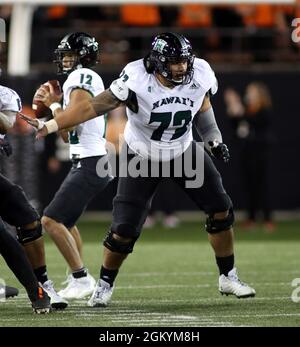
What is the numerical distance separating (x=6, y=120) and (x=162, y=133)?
1.01m

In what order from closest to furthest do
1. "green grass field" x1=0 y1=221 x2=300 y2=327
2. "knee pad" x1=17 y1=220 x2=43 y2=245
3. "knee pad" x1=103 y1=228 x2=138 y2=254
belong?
"green grass field" x1=0 y1=221 x2=300 y2=327
"knee pad" x1=17 y1=220 x2=43 y2=245
"knee pad" x1=103 y1=228 x2=138 y2=254

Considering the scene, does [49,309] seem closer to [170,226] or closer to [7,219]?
[7,219]

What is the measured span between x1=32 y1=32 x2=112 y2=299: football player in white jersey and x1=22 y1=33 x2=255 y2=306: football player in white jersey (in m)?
0.46

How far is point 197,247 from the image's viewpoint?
10945 mm

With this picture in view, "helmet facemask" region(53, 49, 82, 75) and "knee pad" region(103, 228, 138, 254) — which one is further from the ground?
"helmet facemask" region(53, 49, 82, 75)

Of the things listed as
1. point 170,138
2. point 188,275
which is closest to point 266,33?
point 188,275

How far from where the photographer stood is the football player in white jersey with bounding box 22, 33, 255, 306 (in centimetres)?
644

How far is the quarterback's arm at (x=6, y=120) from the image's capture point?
20.2 feet

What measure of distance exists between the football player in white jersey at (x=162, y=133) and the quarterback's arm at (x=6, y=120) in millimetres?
282

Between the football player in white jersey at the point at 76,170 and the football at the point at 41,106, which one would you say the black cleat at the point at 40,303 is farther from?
the football at the point at 41,106

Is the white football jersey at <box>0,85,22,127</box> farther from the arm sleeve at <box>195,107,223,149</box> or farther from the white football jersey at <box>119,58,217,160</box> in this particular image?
the arm sleeve at <box>195,107,223,149</box>

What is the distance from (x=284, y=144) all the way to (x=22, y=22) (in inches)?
156

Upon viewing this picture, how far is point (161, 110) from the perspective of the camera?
21.4 feet

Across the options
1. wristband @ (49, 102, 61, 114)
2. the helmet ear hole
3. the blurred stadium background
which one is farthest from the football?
the blurred stadium background
